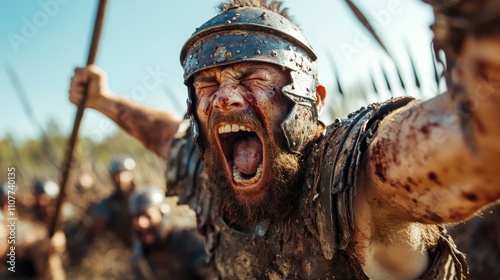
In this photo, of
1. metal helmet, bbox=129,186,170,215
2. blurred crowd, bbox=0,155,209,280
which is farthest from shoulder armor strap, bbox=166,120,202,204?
metal helmet, bbox=129,186,170,215

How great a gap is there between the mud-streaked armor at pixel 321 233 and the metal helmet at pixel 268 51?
159mm

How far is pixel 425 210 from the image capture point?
1.59 metres

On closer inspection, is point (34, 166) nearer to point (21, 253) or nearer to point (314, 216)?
point (21, 253)

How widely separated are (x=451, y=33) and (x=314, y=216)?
1.22m

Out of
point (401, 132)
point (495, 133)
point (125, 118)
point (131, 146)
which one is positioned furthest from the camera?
point (131, 146)

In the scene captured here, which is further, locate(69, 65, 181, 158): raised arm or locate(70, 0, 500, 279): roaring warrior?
locate(69, 65, 181, 158): raised arm

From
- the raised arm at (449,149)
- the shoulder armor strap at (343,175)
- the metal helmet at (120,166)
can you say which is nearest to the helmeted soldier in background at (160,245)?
the metal helmet at (120,166)

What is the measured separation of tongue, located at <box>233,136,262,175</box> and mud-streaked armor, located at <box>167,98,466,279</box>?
9.8 inches

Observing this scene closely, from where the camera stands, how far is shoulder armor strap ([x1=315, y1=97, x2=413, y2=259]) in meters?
1.87

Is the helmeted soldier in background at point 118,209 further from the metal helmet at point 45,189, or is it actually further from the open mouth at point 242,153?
the open mouth at point 242,153

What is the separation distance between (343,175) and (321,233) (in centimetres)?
31

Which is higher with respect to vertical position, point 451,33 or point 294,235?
point 451,33

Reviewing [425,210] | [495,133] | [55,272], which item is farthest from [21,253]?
[495,133]

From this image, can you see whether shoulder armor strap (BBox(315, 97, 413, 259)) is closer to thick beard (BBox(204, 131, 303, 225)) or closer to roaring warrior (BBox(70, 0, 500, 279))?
roaring warrior (BBox(70, 0, 500, 279))
